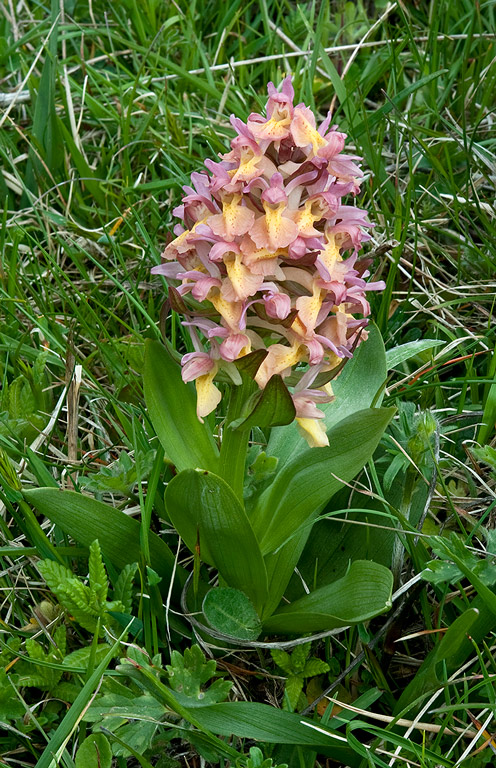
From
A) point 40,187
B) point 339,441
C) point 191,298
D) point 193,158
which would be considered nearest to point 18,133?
point 40,187

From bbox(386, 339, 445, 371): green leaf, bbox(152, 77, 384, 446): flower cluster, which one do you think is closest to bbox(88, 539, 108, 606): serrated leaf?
bbox(152, 77, 384, 446): flower cluster

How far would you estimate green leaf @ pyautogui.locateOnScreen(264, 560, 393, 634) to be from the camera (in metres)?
1.70

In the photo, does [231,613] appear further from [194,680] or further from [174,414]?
[174,414]

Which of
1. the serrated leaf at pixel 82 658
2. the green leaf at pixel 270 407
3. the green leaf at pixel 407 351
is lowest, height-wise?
the serrated leaf at pixel 82 658

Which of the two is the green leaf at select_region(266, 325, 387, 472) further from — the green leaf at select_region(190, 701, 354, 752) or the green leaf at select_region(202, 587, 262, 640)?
the green leaf at select_region(190, 701, 354, 752)

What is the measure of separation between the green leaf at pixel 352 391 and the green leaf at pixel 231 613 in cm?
36

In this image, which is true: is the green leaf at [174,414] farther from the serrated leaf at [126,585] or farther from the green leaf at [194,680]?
the green leaf at [194,680]

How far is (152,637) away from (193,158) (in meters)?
2.02

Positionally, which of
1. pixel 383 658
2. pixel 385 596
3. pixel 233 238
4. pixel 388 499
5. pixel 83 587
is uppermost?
pixel 233 238

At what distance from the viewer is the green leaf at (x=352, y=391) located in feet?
6.77

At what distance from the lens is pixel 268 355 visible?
168cm

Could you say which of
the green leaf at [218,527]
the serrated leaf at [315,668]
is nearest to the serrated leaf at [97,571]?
the green leaf at [218,527]

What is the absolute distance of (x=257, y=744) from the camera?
179 cm

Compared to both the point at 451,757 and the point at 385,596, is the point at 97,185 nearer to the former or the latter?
the point at 385,596
